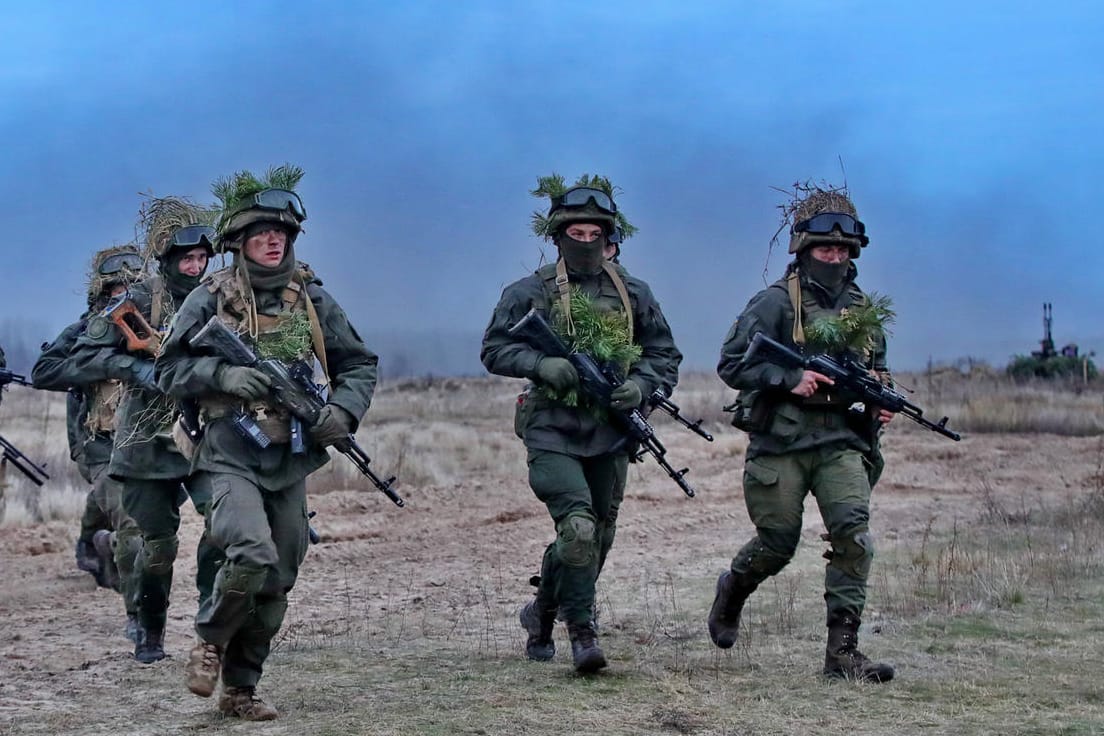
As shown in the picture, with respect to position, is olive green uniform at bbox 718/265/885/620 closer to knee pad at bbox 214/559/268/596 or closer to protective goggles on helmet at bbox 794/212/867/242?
protective goggles on helmet at bbox 794/212/867/242

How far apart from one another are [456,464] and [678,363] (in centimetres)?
1257

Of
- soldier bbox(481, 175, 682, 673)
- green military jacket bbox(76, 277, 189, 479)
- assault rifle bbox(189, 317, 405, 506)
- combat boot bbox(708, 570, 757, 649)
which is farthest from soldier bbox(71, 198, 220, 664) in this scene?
Answer: combat boot bbox(708, 570, 757, 649)

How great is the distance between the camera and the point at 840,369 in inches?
303

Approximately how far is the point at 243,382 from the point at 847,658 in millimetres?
3276

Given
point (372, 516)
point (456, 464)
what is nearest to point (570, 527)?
point (372, 516)

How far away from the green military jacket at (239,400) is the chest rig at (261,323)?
1.0 inches

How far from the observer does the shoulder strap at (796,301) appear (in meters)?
7.86

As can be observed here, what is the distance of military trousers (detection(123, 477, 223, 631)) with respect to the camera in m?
8.32

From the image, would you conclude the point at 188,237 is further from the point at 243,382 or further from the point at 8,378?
the point at 8,378

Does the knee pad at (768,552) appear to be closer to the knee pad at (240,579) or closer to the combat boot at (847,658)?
the combat boot at (847,658)

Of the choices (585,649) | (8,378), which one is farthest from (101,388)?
(585,649)

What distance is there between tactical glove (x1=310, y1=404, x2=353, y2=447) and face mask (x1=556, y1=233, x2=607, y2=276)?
1.87 meters

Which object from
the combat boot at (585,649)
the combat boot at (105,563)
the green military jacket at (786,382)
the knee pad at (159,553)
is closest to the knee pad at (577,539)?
the combat boot at (585,649)

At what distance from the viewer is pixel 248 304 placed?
6863mm
